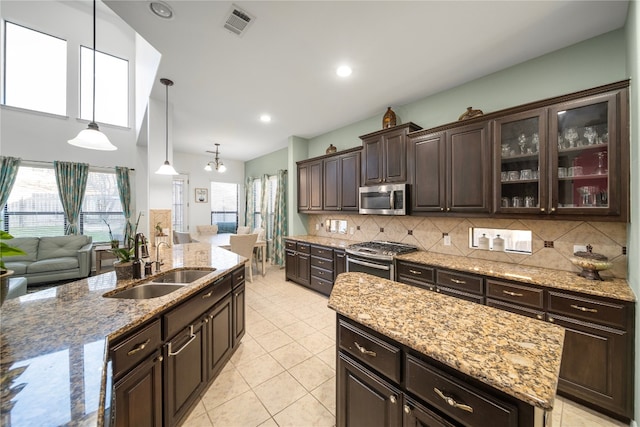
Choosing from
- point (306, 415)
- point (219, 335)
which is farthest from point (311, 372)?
point (219, 335)

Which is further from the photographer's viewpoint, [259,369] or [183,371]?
[259,369]

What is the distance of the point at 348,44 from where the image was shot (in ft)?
7.06

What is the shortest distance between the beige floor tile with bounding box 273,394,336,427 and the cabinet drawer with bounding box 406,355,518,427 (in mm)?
1030

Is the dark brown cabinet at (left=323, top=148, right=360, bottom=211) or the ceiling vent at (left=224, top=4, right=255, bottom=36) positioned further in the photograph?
the dark brown cabinet at (left=323, top=148, right=360, bottom=211)

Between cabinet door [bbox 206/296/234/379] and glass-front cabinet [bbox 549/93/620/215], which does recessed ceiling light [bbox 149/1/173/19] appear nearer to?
cabinet door [bbox 206/296/234/379]

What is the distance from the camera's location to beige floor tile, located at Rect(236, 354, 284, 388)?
6.69 feet

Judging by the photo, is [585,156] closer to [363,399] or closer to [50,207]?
[363,399]

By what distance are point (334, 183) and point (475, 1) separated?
8.97 feet

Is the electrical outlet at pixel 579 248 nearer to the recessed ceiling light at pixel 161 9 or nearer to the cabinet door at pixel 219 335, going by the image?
the cabinet door at pixel 219 335

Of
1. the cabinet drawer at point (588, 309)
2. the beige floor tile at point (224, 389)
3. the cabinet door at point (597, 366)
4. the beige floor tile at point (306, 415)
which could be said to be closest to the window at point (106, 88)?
the beige floor tile at point (224, 389)

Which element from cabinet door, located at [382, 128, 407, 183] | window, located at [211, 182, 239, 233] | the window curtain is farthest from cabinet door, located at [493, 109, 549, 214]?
the window curtain

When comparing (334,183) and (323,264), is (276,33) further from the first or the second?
(323,264)

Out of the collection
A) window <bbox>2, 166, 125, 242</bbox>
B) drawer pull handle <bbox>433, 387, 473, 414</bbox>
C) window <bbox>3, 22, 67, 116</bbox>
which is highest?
window <bbox>3, 22, 67, 116</bbox>

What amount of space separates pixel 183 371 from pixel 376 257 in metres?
2.17
